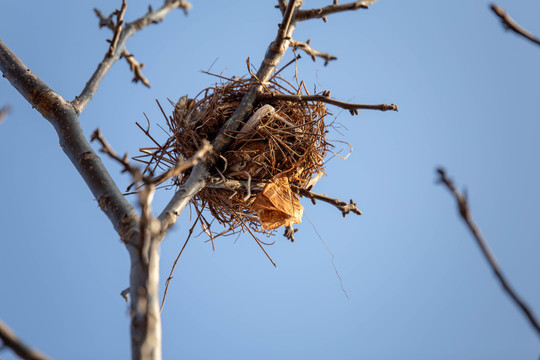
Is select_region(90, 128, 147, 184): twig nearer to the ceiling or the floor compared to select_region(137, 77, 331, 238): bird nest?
nearer to the floor

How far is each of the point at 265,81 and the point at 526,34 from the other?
3.84 feet

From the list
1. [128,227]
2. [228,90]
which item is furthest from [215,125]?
[128,227]

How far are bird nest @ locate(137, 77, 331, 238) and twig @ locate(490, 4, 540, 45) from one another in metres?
0.95

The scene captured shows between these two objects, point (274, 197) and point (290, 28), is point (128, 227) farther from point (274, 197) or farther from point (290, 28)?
point (290, 28)

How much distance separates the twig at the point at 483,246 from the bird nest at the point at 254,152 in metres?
1.04

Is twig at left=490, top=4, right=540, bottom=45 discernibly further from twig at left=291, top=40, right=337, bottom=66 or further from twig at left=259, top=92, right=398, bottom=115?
twig at left=291, top=40, right=337, bottom=66

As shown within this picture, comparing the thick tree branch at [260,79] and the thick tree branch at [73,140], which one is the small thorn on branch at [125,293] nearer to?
the thick tree branch at [73,140]

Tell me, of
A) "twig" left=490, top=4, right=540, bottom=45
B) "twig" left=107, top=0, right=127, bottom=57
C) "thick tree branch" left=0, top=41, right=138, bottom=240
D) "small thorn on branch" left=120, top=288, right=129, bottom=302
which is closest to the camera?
"twig" left=490, top=4, right=540, bottom=45

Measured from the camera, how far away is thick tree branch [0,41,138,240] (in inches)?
51.2

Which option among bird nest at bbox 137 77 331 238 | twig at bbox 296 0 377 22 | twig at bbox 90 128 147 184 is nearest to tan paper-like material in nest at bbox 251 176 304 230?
bird nest at bbox 137 77 331 238

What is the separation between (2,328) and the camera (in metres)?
0.74

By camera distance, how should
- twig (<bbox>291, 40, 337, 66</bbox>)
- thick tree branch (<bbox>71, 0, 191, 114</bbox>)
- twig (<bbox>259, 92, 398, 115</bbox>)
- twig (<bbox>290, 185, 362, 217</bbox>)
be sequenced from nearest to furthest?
twig (<bbox>259, 92, 398, 115</bbox>)
thick tree branch (<bbox>71, 0, 191, 114</bbox>)
twig (<bbox>290, 185, 362, 217</bbox>)
twig (<bbox>291, 40, 337, 66</bbox>)

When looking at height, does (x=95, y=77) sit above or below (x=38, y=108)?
above

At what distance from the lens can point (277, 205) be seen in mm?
1789
